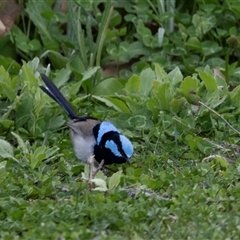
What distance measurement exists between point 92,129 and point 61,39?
2.03m

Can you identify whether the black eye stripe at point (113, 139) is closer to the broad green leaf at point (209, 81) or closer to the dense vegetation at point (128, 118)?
the dense vegetation at point (128, 118)

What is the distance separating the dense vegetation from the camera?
396 centimetres

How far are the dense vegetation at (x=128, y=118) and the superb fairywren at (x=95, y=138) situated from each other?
10 cm

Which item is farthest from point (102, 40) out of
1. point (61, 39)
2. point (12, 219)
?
point (12, 219)

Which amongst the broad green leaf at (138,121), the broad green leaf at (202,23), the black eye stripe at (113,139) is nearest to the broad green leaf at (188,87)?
the broad green leaf at (138,121)

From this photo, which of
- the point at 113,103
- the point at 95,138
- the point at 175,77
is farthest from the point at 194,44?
the point at 95,138

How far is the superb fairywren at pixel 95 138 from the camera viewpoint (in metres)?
4.95

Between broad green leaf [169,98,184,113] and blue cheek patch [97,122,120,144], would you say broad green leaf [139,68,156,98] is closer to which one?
broad green leaf [169,98,184,113]

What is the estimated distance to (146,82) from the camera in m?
6.05

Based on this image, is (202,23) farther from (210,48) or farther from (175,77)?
(175,77)

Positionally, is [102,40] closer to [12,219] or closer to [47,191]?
[47,191]

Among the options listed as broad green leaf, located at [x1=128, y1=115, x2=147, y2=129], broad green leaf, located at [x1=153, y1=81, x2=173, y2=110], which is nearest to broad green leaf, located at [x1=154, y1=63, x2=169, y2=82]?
broad green leaf, located at [x1=153, y1=81, x2=173, y2=110]

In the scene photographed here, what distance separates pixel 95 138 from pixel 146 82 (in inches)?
38.6

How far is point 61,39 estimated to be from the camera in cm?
713
